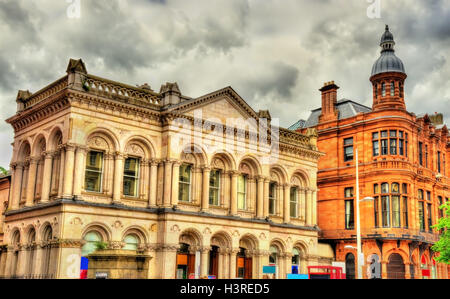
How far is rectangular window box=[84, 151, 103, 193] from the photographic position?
106 ft

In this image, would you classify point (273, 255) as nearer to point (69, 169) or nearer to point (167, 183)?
point (167, 183)

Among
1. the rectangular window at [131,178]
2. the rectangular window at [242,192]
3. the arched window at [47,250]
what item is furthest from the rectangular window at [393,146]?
the arched window at [47,250]

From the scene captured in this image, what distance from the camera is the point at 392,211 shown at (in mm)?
47750

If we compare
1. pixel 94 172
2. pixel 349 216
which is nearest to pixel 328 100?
pixel 349 216

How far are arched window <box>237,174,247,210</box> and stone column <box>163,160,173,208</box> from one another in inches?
271

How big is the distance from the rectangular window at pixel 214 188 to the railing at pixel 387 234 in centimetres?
1701

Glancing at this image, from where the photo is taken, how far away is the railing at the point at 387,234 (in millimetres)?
47344

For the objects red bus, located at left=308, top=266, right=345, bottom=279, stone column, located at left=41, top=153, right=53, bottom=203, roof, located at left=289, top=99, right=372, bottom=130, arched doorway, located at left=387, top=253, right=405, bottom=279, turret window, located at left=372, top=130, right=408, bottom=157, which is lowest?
red bus, located at left=308, top=266, right=345, bottom=279

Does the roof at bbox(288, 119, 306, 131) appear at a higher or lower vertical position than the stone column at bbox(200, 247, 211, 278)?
higher

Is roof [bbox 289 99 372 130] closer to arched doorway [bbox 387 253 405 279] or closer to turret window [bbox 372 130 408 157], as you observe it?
turret window [bbox 372 130 408 157]

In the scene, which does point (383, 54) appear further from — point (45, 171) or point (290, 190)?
point (45, 171)

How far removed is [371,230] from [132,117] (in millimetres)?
25356

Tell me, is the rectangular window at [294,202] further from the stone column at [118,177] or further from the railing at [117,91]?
the stone column at [118,177]

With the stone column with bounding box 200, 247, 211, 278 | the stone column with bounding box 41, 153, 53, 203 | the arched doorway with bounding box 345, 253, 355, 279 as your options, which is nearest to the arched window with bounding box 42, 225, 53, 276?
the stone column with bounding box 41, 153, 53, 203
